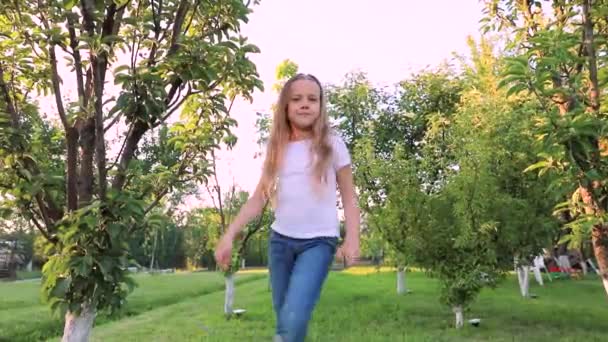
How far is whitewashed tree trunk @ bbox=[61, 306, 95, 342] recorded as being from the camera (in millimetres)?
4465

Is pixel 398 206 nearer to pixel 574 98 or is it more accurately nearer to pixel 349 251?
pixel 574 98

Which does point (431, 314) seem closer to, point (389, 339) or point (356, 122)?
point (389, 339)

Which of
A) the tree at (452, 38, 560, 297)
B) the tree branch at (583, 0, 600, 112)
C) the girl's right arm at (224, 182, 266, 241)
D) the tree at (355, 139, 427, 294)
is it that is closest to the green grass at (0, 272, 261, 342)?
the girl's right arm at (224, 182, 266, 241)

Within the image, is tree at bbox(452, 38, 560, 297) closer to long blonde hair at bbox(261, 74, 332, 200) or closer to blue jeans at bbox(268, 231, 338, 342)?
long blonde hair at bbox(261, 74, 332, 200)

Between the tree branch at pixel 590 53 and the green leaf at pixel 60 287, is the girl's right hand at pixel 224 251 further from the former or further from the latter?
the tree branch at pixel 590 53

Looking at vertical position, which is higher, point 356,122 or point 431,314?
point 356,122

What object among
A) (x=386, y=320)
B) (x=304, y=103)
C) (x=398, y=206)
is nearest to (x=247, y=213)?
(x=304, y=103)

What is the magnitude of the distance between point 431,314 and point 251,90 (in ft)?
30.0

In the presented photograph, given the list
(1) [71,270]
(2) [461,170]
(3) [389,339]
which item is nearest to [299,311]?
(1) [71,270]

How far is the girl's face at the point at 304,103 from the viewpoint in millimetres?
3090

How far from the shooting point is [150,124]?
4.43 metres

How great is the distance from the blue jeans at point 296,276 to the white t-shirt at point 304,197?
0.17ft

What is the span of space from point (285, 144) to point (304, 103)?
0.26 metres

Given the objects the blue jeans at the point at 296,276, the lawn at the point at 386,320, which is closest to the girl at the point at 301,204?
the blue jeans at the point at 296,276
